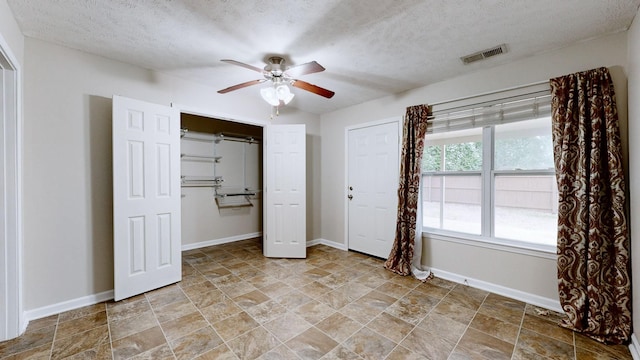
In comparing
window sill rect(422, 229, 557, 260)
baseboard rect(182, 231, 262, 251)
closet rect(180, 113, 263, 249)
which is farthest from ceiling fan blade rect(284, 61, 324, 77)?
baseboard rect(182, 231, 262, 251)

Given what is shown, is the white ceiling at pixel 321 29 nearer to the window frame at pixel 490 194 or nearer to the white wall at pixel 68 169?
the white wall at pixel 68 169

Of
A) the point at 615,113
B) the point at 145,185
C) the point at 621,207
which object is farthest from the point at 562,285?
the point at 145,185

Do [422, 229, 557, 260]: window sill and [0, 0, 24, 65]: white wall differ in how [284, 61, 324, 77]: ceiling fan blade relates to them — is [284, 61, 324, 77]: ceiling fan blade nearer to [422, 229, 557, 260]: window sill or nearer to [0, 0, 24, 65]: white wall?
[0, 0, 24, 65]: white wall

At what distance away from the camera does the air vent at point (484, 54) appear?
2.30 meters

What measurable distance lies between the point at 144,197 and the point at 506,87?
151 inches

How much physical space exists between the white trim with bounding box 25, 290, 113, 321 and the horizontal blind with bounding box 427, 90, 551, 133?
3962 millimetres

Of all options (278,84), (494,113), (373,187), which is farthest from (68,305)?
(494,113)

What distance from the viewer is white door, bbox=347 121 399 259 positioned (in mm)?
3596

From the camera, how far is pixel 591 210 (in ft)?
6.64

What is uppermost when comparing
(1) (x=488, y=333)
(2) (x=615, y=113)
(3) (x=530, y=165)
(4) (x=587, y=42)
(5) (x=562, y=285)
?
(4) (x=587, y=42)

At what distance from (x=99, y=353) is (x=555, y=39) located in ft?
13.9

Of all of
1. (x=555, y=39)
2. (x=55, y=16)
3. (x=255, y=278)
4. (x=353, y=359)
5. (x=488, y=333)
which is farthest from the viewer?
(x=255, y=278)

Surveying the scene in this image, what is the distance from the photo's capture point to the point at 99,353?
1750 millimetres

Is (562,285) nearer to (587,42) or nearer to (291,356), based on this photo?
(587,42)
